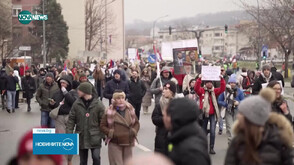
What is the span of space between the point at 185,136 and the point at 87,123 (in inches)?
196

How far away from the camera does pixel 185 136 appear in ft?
15.4

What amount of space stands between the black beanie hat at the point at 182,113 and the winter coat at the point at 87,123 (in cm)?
471

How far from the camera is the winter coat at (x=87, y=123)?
9516 millimetres

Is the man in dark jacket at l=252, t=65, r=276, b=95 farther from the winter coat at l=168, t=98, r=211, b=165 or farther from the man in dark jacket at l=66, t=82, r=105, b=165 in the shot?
the winter coat at l=168, t=98, r=211, b=165

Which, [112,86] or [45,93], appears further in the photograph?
[112,86]

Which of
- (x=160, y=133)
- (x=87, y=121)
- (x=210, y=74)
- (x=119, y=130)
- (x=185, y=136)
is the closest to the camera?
(x=185, y=136)

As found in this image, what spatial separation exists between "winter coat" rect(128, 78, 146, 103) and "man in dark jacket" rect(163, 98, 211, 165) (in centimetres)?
1199

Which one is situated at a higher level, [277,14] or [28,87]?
[277,14]

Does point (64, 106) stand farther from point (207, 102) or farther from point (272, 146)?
point (272, 146)

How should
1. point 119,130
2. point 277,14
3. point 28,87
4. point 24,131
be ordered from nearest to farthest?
point 119,130 → point 24,131 → point 28,87 → point 277,14

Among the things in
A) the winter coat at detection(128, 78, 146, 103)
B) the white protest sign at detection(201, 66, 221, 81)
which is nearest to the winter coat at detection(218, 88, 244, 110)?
the white protest sign at detection(201, 66, 221, 81)

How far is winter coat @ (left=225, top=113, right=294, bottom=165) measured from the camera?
16.2 feet

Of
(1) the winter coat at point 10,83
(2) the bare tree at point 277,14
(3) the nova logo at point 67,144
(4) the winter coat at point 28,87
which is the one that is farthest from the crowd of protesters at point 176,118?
(2) the bare tree at point 277,14

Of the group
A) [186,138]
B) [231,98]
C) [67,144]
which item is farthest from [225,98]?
[186,138]
